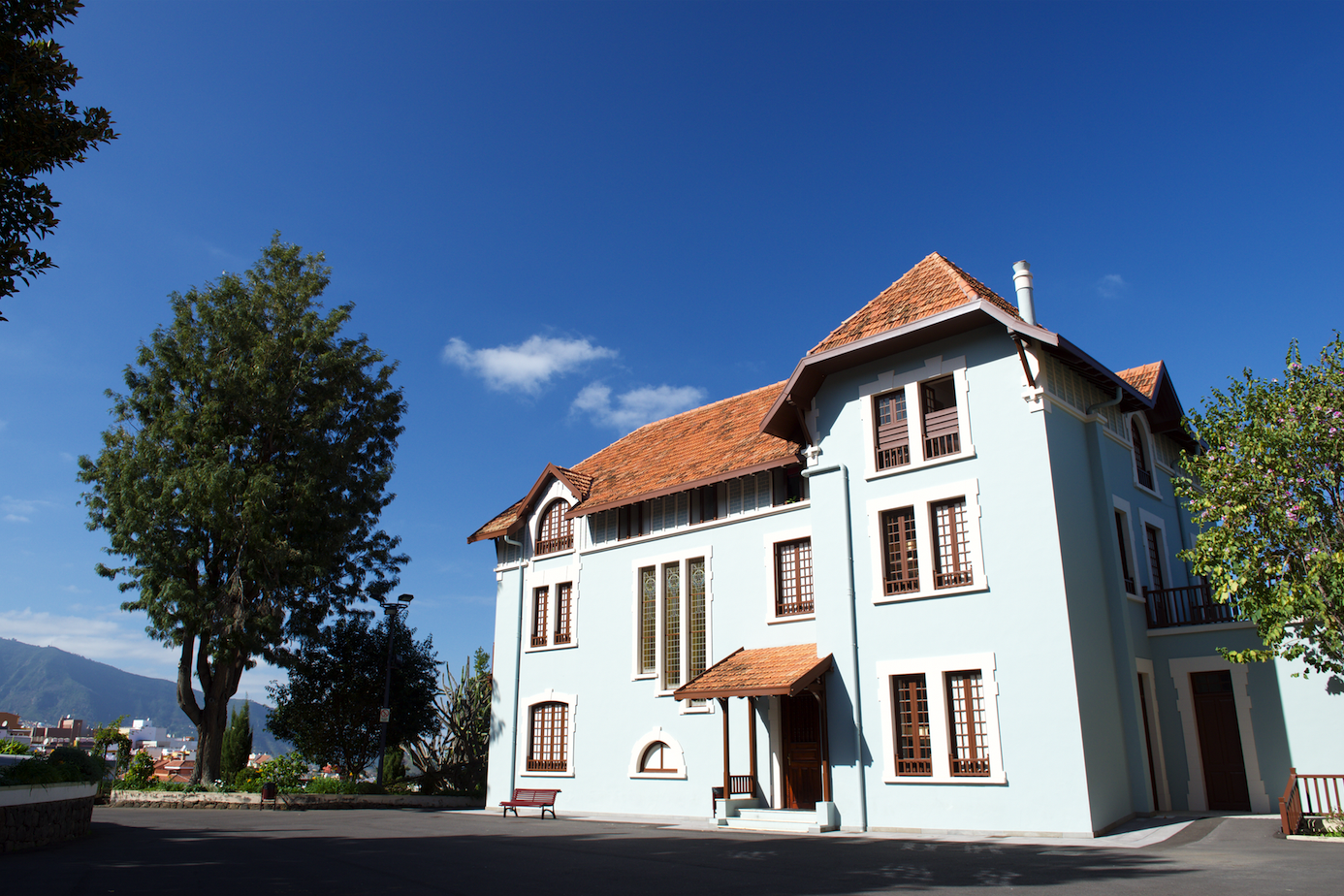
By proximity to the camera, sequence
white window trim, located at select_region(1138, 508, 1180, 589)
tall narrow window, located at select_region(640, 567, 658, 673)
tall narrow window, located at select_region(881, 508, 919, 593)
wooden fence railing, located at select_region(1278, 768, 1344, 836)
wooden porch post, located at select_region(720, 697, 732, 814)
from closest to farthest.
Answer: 1. wooden fence railing, located at select_region(1278, 768, 1344, 836)
2. tall narrow window, located at select_region(881, 508, 919, 593)
3. wooden porch post, located at select_region(720, 697, 732, 814)
4. white window trim, located at select_region(1138, 508, 1180, 589)
5. tall narrow window, located at select_region(640, 567, 658, 673)

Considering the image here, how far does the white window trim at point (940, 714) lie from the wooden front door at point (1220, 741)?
510 cm

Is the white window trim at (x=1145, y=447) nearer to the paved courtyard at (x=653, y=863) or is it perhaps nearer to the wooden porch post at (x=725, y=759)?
the paved courtyard at (x=653, y=863)

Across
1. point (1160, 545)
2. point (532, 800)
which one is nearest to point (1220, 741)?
point (1160, 545)

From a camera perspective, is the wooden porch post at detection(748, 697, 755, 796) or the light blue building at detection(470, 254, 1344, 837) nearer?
the light blue building at detection(470, 254, 1344, 837)

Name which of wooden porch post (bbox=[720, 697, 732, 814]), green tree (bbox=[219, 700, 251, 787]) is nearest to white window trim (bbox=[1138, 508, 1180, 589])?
wooden porch post (bbox=[720, 697, 732, 814])

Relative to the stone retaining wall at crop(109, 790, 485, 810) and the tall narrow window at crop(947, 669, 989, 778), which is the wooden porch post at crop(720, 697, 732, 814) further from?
the stone retaining wall at crop(109, 790, 485, 810)

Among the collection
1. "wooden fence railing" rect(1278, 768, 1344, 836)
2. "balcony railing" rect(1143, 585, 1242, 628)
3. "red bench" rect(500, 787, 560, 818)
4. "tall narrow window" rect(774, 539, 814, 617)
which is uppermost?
"tall narrow window" rect(774, 539, 814, 617)

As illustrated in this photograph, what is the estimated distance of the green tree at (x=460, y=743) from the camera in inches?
1232

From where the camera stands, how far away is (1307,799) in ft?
47.7

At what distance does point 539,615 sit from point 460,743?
871cm

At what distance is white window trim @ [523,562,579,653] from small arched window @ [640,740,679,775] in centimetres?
400

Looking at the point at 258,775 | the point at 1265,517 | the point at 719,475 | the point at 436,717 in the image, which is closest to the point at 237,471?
the point at 258,775

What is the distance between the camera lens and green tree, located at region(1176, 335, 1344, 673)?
14.7 meters

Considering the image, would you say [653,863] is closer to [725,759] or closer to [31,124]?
[725,759]
